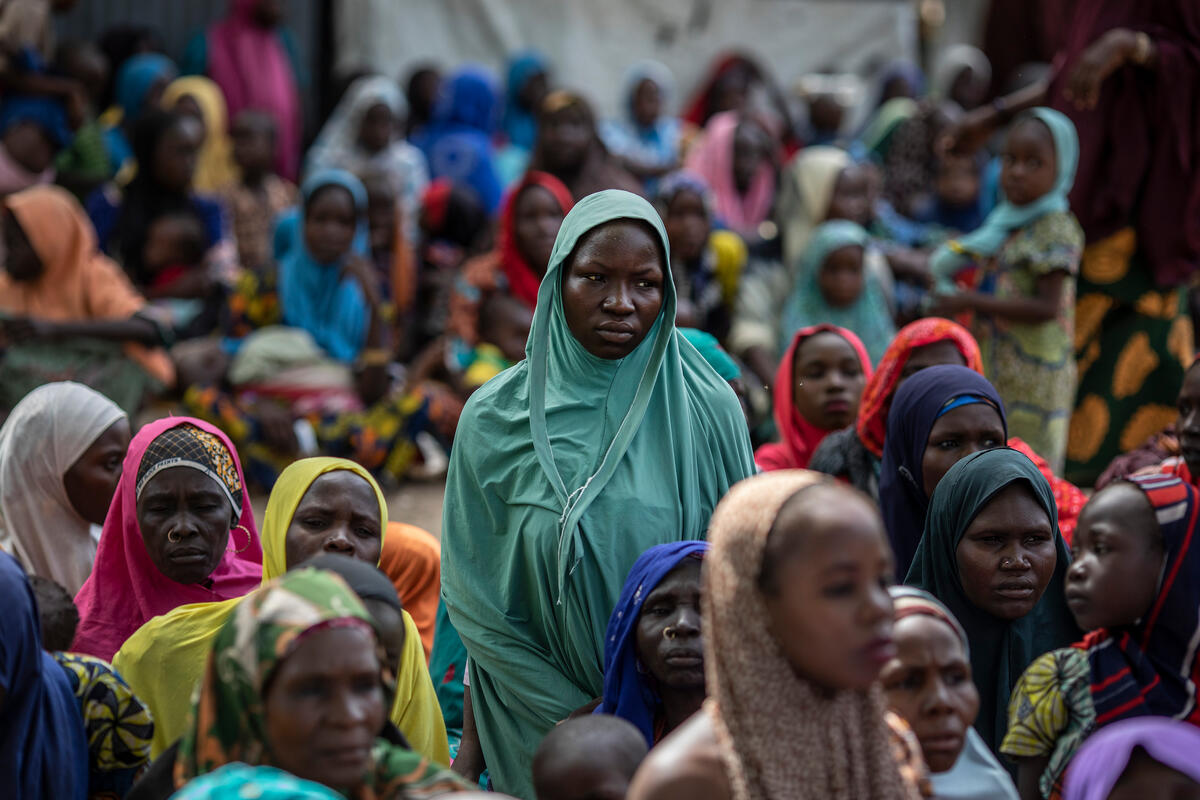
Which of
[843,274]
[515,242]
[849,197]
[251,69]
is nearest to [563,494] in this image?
[843,274]

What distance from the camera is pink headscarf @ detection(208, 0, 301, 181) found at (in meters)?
11.2

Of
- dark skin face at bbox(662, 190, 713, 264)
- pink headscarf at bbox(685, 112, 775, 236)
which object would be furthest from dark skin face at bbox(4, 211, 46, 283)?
pink headscarf at bbox(685, 112, 775, 236)

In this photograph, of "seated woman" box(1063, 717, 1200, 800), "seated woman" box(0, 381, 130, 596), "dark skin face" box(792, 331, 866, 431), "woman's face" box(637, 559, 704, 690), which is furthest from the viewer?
"dark skin face" box(792, 331, 866, 431)

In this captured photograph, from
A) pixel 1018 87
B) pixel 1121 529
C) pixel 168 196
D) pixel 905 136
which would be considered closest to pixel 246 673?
pixel 1121 529

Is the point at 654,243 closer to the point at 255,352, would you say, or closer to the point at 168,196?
the point at 255,352

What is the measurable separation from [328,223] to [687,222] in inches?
82.5

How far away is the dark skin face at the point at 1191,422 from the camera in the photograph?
4.34 m

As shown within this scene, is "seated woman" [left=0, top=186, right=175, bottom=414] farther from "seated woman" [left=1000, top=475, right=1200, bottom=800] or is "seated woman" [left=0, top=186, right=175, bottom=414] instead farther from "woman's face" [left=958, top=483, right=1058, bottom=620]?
"seated woman" [left=1000, top=475, right=1200, bottom=800]

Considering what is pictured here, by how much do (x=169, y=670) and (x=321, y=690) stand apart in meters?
1.36

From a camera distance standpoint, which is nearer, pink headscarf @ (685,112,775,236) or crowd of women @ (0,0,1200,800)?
crowd of women @ (0,0,1200,800)

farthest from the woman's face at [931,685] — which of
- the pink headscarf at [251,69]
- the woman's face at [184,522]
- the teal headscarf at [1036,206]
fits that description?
the pink headscarf at [251,69]

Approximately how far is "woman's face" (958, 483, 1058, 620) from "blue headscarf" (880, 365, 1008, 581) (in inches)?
23.8

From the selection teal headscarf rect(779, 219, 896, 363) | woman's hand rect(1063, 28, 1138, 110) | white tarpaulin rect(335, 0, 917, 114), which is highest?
white tarpaulin rect(335, 0, 917, 114)

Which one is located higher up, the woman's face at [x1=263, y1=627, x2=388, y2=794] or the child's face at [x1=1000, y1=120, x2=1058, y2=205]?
the child's face at [x1=1000, y1=120, x2=1058, y2=205]
